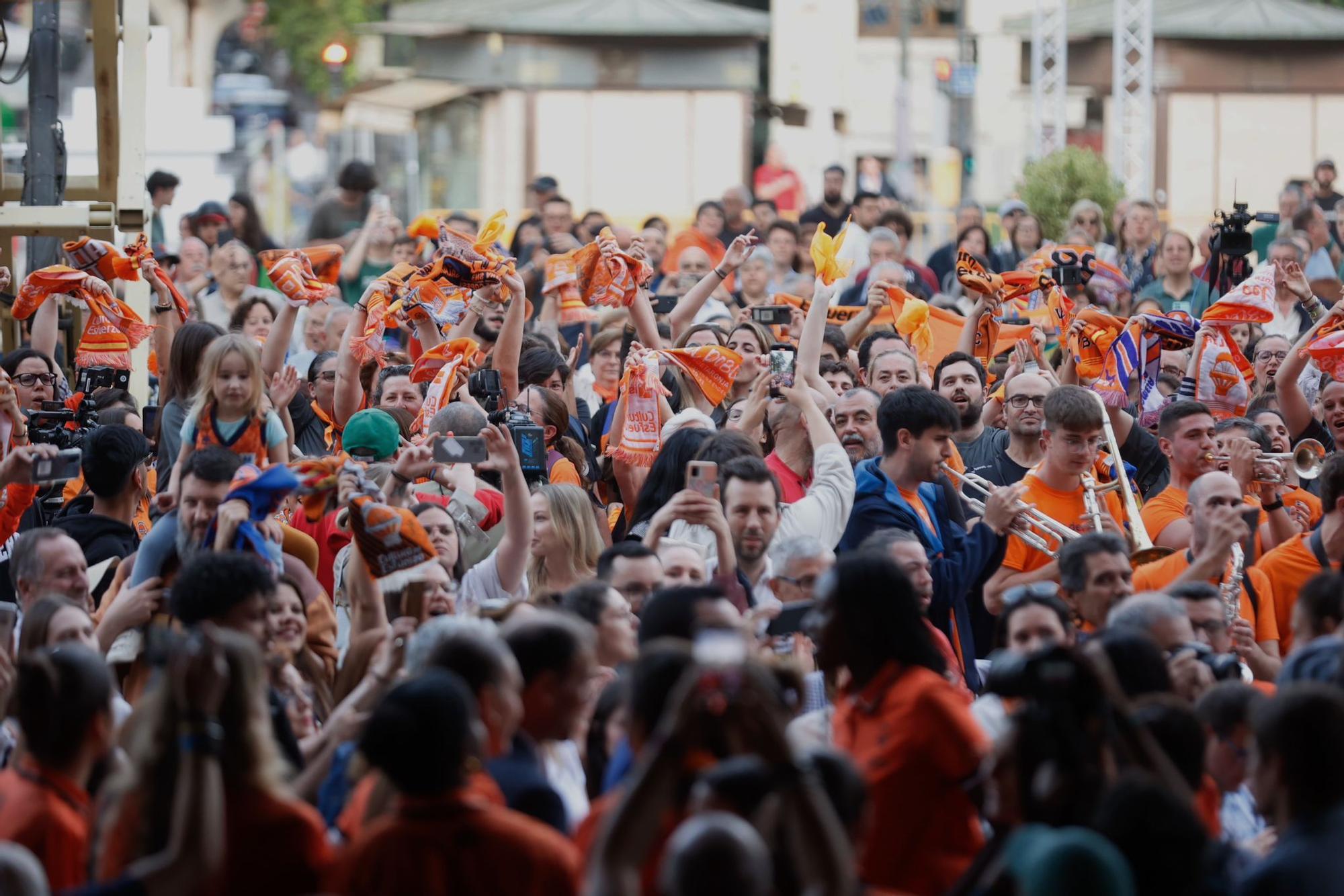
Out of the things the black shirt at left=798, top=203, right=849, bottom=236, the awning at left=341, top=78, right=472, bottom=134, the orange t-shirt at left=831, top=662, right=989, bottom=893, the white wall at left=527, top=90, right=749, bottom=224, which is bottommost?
the orange t-shirt at left=831, top=662, right=989, bottom=893

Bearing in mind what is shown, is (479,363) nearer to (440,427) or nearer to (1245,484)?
(440,427)

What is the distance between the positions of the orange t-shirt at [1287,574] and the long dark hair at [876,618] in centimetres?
267

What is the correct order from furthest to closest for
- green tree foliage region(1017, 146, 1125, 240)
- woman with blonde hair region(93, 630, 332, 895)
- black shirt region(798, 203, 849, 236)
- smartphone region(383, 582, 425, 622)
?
green tree foliage region(1017, 146, 1125, 240), black shirt region(798, 203, 849, 236), smartphone region(383, 582, 425, 622), woman with blonde hair region(93, 630, 332, 895)

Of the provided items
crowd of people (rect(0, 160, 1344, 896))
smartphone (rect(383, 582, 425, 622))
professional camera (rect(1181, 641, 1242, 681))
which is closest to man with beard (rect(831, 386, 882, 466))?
crowd of people (rect(0, 160, 1344, 896))

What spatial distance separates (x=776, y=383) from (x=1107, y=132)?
66.3ft

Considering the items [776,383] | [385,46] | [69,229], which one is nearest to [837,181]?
[69,229]

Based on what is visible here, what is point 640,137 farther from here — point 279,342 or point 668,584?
point 668,584

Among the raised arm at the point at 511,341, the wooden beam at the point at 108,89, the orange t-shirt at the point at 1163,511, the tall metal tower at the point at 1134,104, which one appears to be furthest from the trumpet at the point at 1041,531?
the tall metal tower at the point at 1134,104

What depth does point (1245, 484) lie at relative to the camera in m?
7.99

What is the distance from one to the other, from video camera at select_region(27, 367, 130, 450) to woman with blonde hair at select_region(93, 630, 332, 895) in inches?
161

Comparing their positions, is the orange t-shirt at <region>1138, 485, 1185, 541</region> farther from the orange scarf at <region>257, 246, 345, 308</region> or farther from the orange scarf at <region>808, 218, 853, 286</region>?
the orange scarf at <region>257, 246, 345, 308</region>

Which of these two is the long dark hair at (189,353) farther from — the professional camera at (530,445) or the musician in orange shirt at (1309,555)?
the musician in orange shirt at (1309,555)

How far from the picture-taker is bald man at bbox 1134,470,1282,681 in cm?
671

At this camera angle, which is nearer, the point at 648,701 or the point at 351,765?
the point at 648,701
